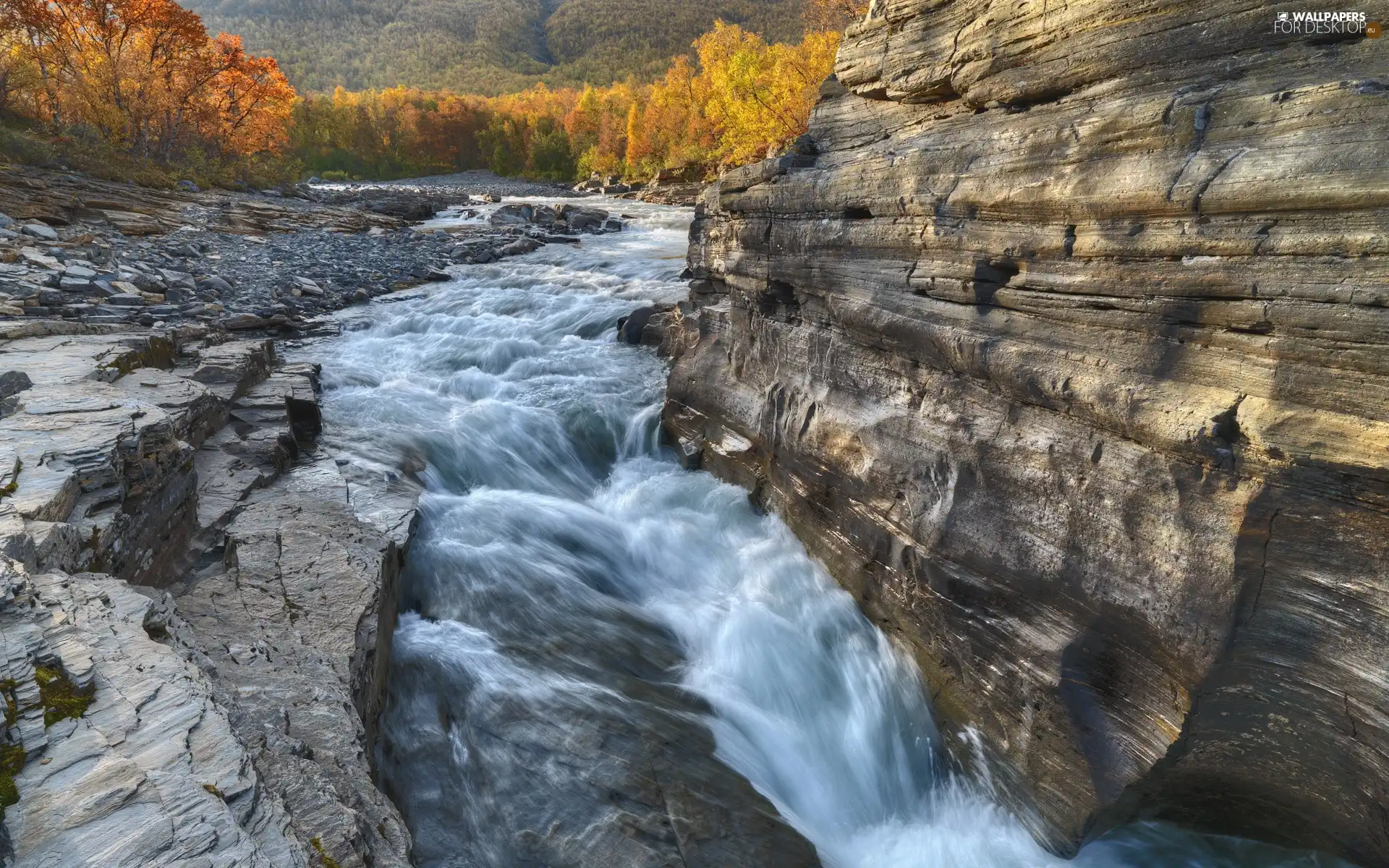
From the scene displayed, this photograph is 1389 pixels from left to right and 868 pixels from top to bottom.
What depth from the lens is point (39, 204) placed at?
18.7 meters

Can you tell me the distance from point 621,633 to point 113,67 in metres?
38.9

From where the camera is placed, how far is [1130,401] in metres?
5.01

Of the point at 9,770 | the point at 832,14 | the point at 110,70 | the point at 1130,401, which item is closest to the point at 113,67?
the point at 110,70

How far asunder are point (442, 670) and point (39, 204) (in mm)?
20939

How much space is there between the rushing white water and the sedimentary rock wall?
0.55 metres

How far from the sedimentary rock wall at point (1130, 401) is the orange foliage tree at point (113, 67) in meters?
37.4

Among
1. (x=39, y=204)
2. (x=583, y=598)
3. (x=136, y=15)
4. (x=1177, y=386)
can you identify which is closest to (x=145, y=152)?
(x=136, y=15)

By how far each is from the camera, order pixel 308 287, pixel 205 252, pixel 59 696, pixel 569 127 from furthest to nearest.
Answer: pixel 569 127
pixel 205 252
pixel 308 287
pixel 59 696

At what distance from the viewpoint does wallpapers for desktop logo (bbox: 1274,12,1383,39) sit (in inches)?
163

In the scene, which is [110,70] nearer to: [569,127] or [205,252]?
[205,252]

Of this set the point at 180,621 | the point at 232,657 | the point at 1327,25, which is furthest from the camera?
the point at 232,657

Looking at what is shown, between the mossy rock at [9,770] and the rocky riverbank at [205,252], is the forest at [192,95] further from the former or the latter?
the mossy rock at [9,770]

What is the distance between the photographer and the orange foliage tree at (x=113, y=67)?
101ft

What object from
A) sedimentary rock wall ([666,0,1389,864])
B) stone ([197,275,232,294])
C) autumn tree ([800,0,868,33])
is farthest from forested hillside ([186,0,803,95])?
sedimentary rock wall ([666,0,1389,864])
